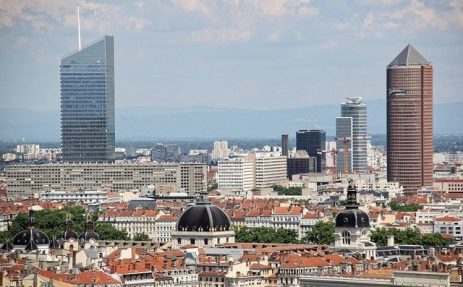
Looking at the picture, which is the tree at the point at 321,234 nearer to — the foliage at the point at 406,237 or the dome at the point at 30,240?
the foliage at the point at 406,237

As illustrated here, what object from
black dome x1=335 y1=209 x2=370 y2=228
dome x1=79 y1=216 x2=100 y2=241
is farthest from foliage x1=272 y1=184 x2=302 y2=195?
black dome x1=335 y1=209 x2=370 y2=228

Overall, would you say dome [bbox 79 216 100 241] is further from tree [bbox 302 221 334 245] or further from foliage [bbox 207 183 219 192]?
foliage [bbox 207 183 219 192]

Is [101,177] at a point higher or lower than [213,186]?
higher

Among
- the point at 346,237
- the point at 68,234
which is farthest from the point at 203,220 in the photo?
the point at 346,237

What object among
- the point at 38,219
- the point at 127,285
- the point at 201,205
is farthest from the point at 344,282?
the point at 38,219

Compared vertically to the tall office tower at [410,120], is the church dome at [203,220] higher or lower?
lower

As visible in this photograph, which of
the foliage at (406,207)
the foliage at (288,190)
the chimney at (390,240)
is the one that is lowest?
the foliage at (288,190)

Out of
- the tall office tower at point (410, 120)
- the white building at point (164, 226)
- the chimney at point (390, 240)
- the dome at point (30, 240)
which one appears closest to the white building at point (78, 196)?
the tall office tower at point (410, 120)

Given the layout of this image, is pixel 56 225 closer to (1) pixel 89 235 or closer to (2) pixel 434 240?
(1) pixel 89 235
